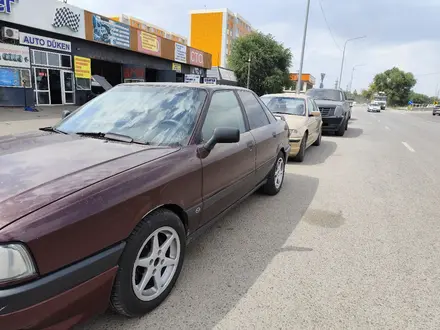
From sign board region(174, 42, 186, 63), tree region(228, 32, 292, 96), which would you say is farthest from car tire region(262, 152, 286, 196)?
tree region(228, 32, 292, 96)

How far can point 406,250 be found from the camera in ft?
11.4

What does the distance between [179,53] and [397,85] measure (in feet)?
291

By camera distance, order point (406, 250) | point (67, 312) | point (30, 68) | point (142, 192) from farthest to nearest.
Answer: point (30, 68), point (406, 250), point (142, 192), point (67, 312)

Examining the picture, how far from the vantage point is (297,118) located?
25.3ft

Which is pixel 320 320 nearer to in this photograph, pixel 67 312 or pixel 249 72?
pixel 67 312

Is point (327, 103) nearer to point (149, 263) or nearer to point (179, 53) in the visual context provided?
point (149, 263)

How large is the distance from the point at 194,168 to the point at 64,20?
19548mm

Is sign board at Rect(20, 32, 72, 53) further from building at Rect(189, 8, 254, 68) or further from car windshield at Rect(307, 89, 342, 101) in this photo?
building at Rect(189, 8, 254, 68)

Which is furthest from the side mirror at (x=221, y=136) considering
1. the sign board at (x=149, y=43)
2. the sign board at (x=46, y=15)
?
the sign board at (x=149, y=43)

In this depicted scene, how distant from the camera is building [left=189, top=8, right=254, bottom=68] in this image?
76125mm

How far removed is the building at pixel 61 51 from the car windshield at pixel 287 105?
45.6 ft

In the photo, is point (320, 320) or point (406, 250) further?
point (406, 250)

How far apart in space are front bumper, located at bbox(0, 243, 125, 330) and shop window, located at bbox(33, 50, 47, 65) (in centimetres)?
1941

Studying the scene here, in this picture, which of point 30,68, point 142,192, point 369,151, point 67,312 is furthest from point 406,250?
point 30,68
